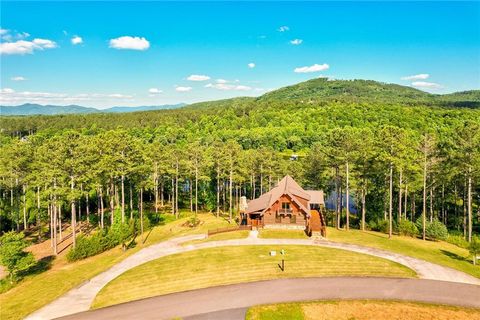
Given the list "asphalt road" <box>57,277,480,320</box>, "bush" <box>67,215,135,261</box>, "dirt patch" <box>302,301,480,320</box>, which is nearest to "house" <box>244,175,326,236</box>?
"asphalt road" <box>57,277,480,320</box>

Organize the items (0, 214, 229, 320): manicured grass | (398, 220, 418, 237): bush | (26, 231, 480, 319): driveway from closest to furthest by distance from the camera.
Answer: (26, 231, 480, 319): driveway
(0, 214, 229, 320): manicured grass
(398, 220, 418, 237): bush

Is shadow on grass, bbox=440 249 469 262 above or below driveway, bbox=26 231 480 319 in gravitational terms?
below

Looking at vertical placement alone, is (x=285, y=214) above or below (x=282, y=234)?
above

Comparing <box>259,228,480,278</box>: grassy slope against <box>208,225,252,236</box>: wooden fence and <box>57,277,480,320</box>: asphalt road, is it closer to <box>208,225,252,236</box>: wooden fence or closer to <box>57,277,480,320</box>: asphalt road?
<box>208,225,252,236</box>: wooden fence

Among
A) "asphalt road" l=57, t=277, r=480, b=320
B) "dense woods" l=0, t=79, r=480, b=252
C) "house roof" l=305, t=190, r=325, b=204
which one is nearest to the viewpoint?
"asphalt road" l=57, t=277, r=480, b=320

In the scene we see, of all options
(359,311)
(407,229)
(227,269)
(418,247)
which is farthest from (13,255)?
(407,229)

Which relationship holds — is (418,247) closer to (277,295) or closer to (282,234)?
(282,234)

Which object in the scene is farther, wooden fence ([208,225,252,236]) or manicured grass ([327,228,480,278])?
wooden fence ([208,225,252,236])

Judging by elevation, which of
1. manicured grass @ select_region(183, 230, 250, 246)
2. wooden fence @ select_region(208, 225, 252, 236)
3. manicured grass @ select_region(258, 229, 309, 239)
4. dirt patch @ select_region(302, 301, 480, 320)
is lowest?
dirt patch @ select_region(302, 301, 480, 320)
